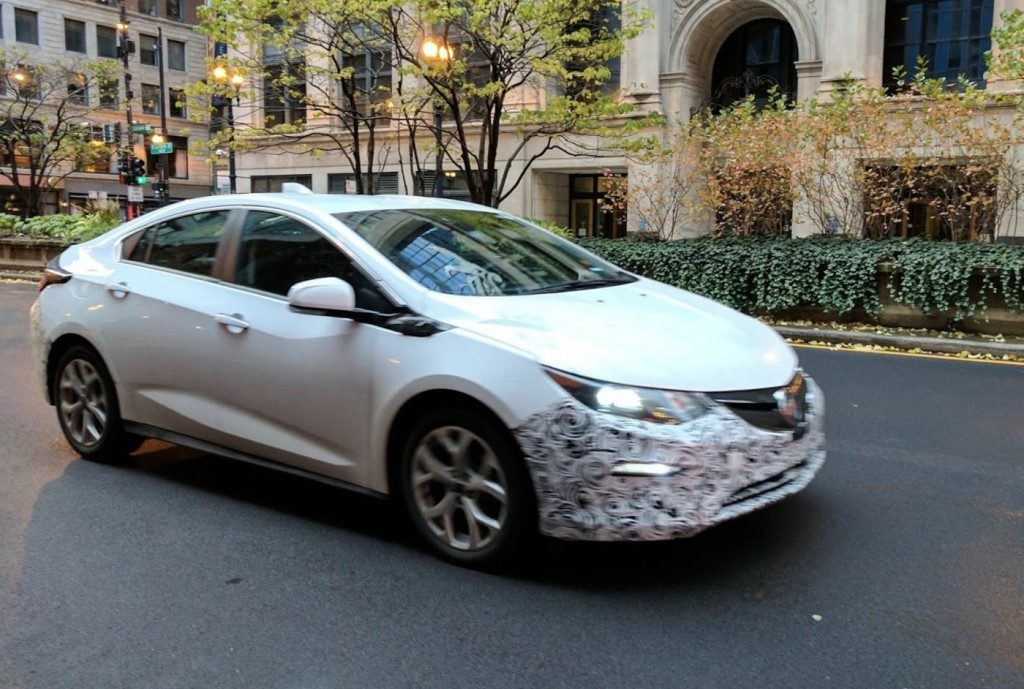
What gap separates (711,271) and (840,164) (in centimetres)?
332

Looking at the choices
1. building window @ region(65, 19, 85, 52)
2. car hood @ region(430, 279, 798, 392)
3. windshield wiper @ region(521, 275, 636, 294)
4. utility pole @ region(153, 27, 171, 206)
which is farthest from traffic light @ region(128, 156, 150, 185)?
car hood @ region(430, 279, 798, 392)

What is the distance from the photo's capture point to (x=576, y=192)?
102ft

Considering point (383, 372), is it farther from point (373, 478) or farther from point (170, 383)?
point (170, 383)

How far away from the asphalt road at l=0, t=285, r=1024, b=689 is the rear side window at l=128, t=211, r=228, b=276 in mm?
1267

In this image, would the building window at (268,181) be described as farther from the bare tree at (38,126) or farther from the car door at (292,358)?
the car door at (292,358)

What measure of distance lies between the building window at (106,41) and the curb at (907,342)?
185 ft

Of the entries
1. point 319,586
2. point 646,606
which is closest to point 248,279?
point 319,586

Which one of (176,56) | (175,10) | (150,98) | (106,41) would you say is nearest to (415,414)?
(106,41)

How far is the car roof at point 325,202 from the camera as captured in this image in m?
4.82

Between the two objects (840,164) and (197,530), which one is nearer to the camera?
(197,530)

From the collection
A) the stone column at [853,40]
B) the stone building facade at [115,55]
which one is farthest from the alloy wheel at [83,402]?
the stone building facade at [115,55]

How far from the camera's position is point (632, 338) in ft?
12.8

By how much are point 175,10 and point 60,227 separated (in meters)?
42.4

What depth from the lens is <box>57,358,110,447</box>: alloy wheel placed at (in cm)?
554
